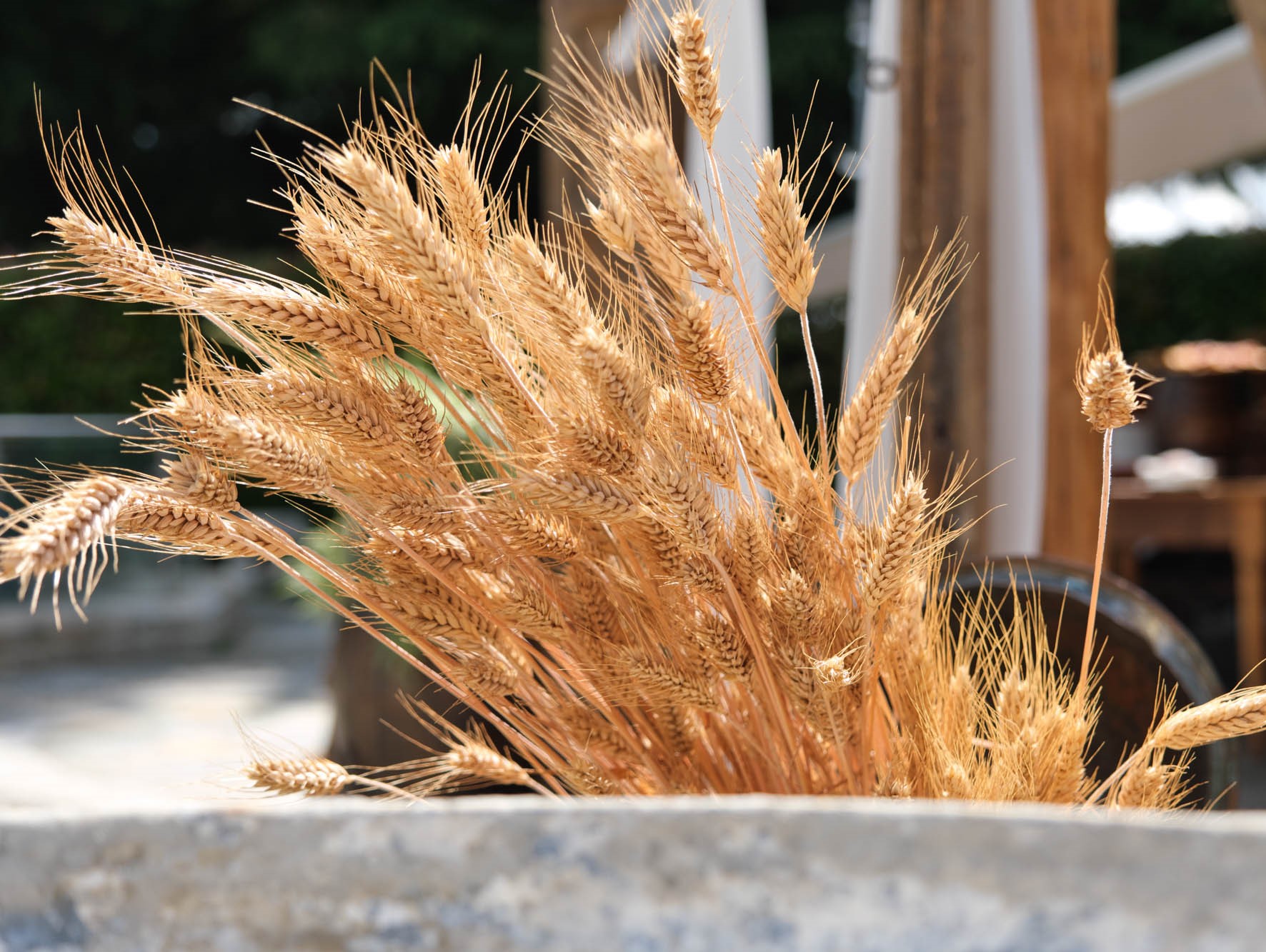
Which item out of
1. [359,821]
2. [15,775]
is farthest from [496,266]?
[15,775]

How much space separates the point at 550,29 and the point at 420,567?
6.23 feet

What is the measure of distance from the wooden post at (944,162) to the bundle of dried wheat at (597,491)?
1026 mm

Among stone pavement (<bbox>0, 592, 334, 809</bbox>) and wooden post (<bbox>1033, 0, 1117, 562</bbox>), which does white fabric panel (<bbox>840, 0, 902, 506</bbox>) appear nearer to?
wooden post (<bbox>1033, 0, 1117, 562</bbox>)

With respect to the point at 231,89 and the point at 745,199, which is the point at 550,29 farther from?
the point at 231,89

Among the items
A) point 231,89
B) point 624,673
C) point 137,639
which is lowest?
point 137,639

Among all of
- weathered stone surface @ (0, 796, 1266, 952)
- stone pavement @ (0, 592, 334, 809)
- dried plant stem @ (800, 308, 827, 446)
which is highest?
dried plant stem @ (800, 308, 827, 446)

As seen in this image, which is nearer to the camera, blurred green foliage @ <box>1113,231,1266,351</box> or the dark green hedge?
blurred green foliage @ <box>1113,231,1266,351</box>

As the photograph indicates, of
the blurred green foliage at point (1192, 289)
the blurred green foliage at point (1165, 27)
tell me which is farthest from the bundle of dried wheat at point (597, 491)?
the blurred green foliage at point (1165, 27)

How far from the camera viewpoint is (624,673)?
641 mm

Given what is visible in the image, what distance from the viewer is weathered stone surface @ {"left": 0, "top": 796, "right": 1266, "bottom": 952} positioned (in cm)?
32

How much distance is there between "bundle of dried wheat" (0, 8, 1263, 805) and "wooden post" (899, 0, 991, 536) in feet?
3.36

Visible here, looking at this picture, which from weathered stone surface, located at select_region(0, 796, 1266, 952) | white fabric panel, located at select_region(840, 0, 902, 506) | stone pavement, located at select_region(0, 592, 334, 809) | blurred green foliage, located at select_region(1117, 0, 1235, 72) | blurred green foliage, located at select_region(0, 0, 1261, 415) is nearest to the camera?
weathered stone surface, located at select_region(0, 796, 1266, 952)

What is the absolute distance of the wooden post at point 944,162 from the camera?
66.0 inches

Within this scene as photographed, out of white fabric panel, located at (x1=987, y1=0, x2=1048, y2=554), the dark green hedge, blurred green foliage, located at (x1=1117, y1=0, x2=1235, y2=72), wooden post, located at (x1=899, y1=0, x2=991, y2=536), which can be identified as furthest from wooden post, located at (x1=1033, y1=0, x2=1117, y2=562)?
blurred green foliage, located at (x1=1117, y1=0, x2=1235, y2=72)
